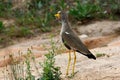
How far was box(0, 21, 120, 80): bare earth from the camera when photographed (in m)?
7.84

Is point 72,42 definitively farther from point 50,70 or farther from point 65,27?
point 50,70

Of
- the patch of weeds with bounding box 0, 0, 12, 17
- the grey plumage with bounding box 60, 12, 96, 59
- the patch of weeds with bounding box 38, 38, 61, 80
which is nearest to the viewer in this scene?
the patch of weeds with bounding box 38, 38, 61, 80

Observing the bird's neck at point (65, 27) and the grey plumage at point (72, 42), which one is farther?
the bird's neck at point (65, 27)

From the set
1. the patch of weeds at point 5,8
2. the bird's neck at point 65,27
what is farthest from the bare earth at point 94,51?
the patch of weeds at point 5,8

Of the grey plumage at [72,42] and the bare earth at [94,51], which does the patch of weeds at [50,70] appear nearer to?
the bare earth at [94,51]

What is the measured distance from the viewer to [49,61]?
7992mm

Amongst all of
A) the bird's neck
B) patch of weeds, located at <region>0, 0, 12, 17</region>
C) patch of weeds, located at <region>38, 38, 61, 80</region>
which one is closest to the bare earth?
patch of weeds, located at <region>38, 38, 61, 80</region>

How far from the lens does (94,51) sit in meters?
10.2

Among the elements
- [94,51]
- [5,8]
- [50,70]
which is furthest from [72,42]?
[5,8]

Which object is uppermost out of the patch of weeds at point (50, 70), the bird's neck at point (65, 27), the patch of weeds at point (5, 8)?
the bird's neck at point (65, 27)

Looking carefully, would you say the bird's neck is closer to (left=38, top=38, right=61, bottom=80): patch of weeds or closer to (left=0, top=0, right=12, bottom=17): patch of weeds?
(left=38, top=38, right=61, bottom=80): patch of weeds

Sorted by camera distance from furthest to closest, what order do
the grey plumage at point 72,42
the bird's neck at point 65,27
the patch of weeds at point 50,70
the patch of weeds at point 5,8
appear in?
the patch of weeds at point 5,8 < the bird's neck at point 65,27 < the grey plumage at point 72,42 < the patch of weeds at point 50,70

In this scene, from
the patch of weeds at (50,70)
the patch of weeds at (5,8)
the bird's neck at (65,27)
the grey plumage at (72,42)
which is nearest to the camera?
the patch of weeds at (50,70)

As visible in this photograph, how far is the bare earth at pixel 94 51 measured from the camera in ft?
25.7
